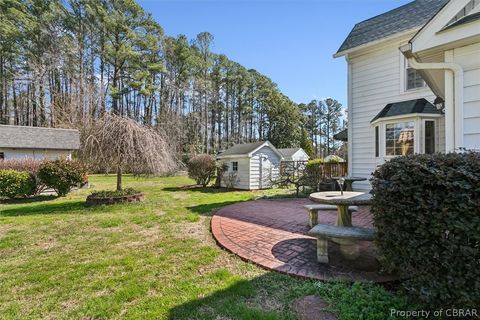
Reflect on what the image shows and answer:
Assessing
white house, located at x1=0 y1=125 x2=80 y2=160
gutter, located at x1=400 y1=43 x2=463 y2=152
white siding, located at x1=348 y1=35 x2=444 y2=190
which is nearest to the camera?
gutter, located at x1=400 y1=43 x2=463 y2=152

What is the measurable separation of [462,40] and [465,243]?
94.9 inches

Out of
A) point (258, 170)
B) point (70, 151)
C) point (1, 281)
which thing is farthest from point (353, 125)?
point (70, 151)

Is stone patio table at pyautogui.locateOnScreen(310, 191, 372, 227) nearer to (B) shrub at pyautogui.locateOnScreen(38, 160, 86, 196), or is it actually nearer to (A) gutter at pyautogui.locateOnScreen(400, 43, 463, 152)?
(A) gutter at pyautogui.locateOnScreen(400, 43, 463, 152)

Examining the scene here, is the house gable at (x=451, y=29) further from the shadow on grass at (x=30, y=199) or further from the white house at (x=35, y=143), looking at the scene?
the white house at (x=35, y=143)

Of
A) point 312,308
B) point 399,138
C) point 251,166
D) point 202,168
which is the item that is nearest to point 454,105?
point 312,308

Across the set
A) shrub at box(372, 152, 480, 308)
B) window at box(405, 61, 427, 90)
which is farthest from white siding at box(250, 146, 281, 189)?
shrub at box(372, 152, 480, 308)

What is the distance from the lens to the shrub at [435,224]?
1988 millimetres

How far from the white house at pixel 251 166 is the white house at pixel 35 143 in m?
10.3

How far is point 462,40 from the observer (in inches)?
116

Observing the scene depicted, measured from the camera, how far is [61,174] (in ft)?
35.7

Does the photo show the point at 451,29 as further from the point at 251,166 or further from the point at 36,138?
the point at 36,138

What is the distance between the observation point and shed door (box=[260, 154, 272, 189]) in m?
15.0

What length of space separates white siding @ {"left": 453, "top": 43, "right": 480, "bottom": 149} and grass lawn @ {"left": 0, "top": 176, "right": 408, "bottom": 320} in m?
1.99

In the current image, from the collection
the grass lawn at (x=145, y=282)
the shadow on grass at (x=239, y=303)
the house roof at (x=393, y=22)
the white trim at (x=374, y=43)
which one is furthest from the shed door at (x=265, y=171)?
the shadow on grass at (x=239, y=303)
